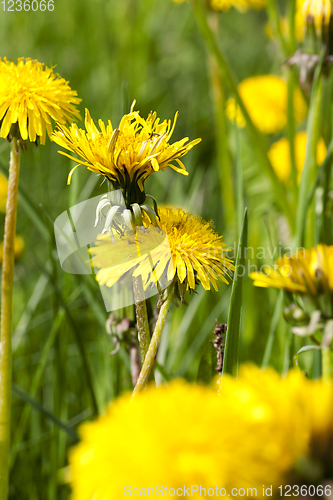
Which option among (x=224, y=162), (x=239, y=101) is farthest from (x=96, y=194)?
(x=224, y=162)

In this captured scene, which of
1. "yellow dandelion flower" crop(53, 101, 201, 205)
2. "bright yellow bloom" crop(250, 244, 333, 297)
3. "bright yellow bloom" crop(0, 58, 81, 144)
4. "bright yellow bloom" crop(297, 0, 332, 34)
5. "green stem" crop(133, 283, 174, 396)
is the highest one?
"bright yellow bloom" crop(297, 0, 332, 34)

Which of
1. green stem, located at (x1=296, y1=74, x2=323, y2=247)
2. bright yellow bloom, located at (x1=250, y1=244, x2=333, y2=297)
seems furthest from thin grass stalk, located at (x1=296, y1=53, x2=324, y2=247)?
bright yellow bloom, located at (x1=250, y1=244, x2=333, y2=297)

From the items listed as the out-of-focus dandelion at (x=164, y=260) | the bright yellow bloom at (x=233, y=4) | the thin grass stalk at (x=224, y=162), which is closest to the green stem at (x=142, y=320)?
the out-of-focus dandelion at (x=164, y=260)

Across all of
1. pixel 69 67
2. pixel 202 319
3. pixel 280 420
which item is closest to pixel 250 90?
pixel 69 67

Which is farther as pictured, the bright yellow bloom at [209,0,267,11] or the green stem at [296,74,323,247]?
the bright yellow bloom at [209,0,267,11]

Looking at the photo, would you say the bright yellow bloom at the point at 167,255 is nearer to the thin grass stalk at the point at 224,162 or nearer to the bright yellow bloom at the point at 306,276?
the bright yellow bloom at the point at 306,276

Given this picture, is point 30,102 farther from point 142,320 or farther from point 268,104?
point 268,104

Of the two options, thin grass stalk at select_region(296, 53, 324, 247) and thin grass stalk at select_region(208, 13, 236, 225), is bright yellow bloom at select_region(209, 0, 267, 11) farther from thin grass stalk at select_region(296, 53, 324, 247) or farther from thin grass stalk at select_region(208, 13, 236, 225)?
thin grass stalk at select_region(296, 53, 324, 247)
